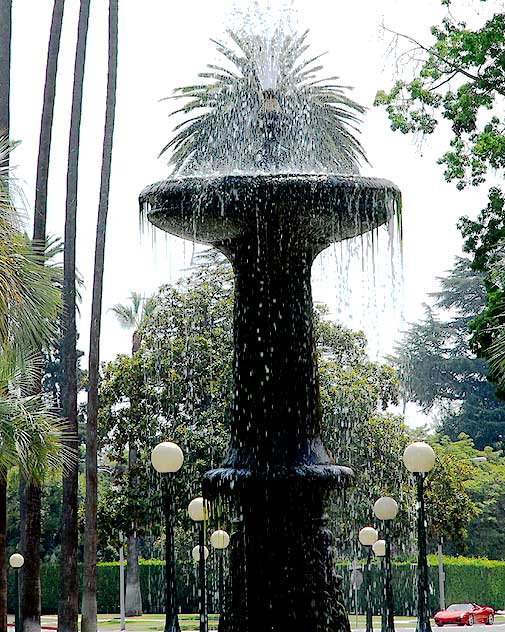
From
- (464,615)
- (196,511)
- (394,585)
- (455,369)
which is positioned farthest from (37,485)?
(455,369)

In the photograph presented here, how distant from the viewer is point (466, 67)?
1852 centimetres

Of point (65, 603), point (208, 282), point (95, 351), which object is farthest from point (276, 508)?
point (208, 282)

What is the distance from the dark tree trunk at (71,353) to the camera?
22750 mm

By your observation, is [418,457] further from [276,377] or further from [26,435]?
[276,377]

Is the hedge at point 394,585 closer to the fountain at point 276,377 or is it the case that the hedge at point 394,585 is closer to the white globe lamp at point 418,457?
the white globe lamp at point 418,457

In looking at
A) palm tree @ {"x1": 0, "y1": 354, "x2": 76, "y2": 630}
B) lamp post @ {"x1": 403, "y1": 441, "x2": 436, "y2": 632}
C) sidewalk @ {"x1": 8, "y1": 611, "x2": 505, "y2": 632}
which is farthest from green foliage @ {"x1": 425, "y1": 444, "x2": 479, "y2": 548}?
lamp post @ {"x1": 403, "y1": 441, "x2": 436, "y2": 632}

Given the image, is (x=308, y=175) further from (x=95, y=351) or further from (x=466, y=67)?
(x=95, y=351)

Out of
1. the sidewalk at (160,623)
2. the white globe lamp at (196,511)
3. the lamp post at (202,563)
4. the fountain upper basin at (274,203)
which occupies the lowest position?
the sidewalk at (160,623)

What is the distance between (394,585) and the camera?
36.9 metres

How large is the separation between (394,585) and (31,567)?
60.0ft

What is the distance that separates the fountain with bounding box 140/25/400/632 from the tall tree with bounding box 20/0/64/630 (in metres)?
11.9

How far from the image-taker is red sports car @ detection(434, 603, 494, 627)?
3291 centimetres

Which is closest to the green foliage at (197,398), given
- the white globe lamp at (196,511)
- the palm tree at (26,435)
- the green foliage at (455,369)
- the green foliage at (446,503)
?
the green foliage at (446,503)

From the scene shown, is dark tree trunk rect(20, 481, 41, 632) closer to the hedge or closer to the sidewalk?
the sidewalk
